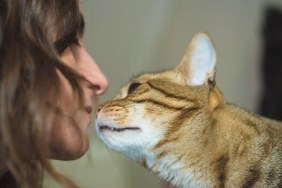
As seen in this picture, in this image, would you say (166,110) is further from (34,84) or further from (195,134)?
(34,84)

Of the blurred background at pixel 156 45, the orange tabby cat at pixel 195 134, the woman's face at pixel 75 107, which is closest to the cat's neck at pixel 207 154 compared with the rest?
the orange tabby cat at pixel 195 134

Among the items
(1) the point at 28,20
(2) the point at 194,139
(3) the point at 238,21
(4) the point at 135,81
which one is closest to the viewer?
(1) the point at 28,20

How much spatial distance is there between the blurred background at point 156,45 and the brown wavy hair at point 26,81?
1.73 feet

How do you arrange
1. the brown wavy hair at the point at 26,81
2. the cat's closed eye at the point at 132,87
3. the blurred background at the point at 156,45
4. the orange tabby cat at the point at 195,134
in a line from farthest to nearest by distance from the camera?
the blurred background at the point at 156,45
the cat's closed eye at the point at 132,87
the orange tabby cat at the point at 195,134
the brown wavy hair at the point at 26,81

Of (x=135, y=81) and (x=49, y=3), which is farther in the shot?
(x=135, y=81)

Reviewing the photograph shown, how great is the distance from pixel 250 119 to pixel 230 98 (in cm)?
83

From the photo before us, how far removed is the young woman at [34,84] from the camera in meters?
0.66

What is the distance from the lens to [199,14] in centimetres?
158

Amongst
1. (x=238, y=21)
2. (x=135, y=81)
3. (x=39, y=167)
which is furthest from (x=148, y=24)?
(x=39, y=167)

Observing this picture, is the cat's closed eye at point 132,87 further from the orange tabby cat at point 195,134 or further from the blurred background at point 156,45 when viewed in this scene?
the blurred background at point 156,45

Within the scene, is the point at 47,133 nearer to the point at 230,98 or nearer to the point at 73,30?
the point at 73,30

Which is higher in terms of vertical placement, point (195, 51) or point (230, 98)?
point (195, 51)

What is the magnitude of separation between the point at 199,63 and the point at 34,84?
14.2 inches

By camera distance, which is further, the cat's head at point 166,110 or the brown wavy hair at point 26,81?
the cat's head at point 166,110
